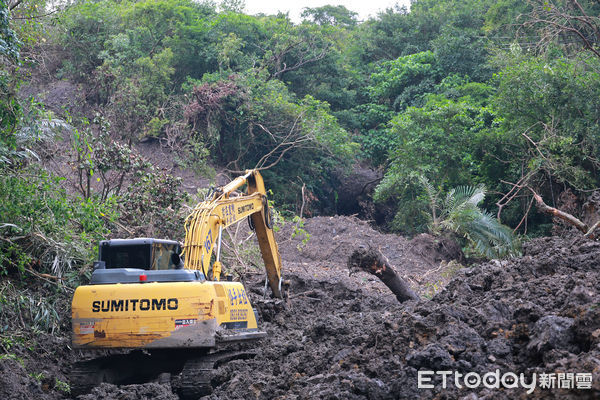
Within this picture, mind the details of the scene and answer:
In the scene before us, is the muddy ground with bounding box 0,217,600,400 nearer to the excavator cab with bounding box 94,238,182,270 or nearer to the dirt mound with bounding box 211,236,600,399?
the dirt mound with bounding box 211,236,600,399

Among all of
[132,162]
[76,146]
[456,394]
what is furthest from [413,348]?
[132,162]

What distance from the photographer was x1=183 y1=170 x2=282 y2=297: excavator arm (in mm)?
8406

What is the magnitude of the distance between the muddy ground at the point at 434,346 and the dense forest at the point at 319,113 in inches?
114

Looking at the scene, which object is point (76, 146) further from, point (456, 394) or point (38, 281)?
point (456, 394)

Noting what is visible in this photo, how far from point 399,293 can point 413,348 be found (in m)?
6.36

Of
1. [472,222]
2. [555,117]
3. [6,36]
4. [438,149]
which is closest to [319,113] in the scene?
[438,149]

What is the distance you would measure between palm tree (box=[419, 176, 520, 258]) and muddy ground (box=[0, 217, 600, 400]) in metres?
6.65

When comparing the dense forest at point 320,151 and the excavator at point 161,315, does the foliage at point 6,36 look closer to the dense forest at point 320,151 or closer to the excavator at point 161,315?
the dense forest at point 320,151

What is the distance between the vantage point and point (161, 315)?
7.39 metres

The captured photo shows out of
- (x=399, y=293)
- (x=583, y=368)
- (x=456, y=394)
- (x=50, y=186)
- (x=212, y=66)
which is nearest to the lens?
(x=583, y=368)

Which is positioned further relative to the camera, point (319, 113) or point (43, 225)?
point (319, 113)

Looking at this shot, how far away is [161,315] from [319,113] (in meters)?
16.9

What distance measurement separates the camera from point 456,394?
4730 millimetres

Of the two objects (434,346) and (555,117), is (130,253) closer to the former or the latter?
(434,346)
